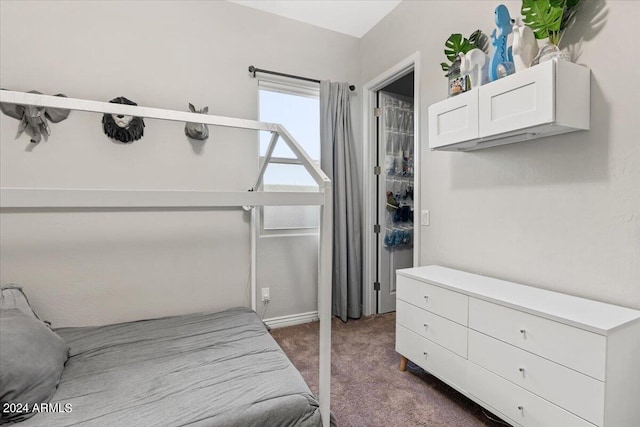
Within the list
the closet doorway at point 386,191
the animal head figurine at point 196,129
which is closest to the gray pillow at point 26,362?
the animal head figurine at point 196,129

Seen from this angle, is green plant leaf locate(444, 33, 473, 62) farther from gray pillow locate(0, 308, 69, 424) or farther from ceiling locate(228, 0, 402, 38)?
gray pillow locate(0, 308, 69, 424)

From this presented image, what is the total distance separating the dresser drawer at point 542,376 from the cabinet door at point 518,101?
1038 millimetres

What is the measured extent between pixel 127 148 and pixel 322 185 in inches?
71.8

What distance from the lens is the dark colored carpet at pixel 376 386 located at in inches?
64.9

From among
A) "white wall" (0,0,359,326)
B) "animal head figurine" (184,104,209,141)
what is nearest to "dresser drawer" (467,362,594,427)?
"white wall" (0,0,359,326)

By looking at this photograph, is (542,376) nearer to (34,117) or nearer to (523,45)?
(523,45)

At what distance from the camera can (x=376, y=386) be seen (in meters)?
1.94

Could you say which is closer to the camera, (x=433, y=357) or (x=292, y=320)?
(x=433, y=357)

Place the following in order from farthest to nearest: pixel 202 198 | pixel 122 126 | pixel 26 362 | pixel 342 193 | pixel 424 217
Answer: pixel 342 193 < pixel 424 217 < pixel 122 126 < pixel 26 362 < pixel 202 198

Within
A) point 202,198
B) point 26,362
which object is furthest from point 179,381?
point 202,198

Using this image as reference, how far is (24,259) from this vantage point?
2.08 meters

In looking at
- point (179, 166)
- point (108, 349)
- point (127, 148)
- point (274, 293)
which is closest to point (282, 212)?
point (274, 293)

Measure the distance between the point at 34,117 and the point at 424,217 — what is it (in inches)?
110

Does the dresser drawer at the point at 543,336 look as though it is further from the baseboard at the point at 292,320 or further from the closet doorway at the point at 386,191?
the baseboard at the point at 292,320
